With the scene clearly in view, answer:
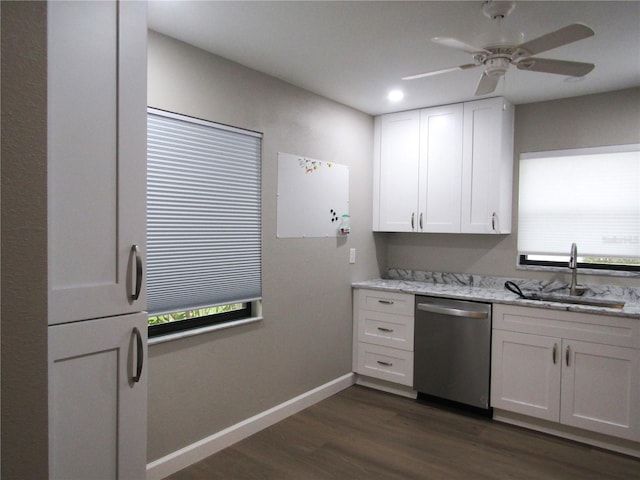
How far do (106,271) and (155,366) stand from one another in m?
1.23

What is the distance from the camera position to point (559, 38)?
5.94 ft

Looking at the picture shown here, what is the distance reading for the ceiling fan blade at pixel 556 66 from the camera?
206cm

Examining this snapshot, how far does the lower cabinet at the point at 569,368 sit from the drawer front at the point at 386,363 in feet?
2.29

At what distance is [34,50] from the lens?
980 mm

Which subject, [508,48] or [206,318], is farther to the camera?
[206,318]

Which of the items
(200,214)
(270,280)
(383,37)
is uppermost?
(383,37)

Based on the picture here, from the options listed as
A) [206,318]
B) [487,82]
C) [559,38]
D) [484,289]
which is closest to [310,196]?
[206,318]

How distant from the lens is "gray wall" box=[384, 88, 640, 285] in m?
3.35

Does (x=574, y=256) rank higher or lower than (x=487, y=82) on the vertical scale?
lower

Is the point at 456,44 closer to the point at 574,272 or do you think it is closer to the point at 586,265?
the point at 574,272

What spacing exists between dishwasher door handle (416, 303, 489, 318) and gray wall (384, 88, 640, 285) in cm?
72

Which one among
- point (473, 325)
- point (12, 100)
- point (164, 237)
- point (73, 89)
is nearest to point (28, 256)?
point (12, 100)

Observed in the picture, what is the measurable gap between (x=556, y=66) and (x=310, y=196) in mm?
1917

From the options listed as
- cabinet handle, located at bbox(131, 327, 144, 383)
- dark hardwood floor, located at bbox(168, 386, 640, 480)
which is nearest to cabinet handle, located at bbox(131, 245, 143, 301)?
cabinet handle, located at bbox(131, 327, 144, 383)
